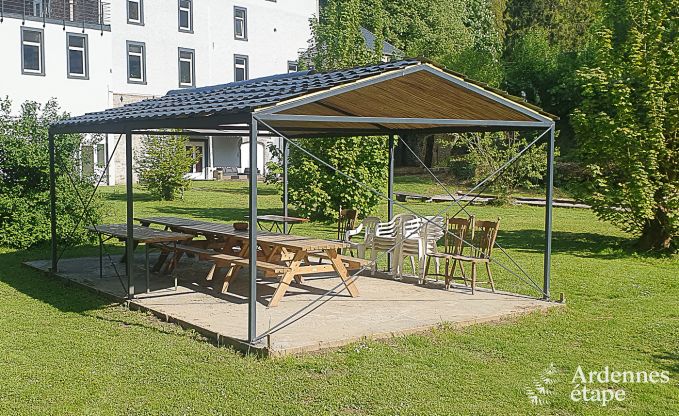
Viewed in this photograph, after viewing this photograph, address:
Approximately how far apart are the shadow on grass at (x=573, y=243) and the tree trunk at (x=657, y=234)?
29 cm

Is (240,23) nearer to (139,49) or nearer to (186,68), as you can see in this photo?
(186,68)

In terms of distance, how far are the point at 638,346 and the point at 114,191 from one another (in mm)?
20708

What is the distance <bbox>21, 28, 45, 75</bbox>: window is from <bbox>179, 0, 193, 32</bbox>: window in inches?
283

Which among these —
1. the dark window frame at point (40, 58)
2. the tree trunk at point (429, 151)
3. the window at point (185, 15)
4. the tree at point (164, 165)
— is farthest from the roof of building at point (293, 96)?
the tree trunk at point (429, 151)

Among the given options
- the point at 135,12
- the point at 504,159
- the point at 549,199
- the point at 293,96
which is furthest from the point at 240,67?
the point at 293,96

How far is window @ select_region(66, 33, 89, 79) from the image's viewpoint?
26459 millimetres

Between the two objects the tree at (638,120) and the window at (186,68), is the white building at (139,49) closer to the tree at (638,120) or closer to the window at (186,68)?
the window at (186,68)

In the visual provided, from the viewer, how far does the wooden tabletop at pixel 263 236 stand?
26.1 ft

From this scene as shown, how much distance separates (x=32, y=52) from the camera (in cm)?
2562

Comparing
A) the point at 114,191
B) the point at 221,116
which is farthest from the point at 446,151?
the point at 221,116

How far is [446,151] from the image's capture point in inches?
1320

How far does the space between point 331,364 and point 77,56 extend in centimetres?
2381

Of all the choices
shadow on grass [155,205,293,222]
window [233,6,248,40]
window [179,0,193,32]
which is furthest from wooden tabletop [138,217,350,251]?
window [233,6,248,40]

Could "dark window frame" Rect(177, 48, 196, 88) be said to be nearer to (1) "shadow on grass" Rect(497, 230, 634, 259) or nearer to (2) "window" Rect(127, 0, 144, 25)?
(2) "window" Rect(127, 0, 144, 25)
